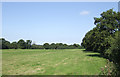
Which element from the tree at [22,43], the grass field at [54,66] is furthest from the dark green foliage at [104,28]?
the tree at [22,43]

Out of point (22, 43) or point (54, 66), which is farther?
point (22, 43)

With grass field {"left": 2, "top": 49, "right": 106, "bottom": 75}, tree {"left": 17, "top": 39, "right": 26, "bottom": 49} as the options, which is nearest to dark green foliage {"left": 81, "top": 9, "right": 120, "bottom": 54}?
grass field {"left": 2, "top": 49, "right": 106, "bottom": 75}

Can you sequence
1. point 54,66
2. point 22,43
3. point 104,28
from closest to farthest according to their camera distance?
point 54,66
point 104,28
point 22,43

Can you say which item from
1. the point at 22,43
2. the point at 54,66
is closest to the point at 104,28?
the point at 54,66

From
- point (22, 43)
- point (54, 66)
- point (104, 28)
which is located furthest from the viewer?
point (22, 43)

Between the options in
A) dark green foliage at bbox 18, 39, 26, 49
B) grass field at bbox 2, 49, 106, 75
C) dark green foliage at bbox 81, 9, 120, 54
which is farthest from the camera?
dark green foliage at bbox 18, 39, 26, 49

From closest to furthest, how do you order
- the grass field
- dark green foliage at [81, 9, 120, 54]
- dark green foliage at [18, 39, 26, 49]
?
1. the grass field
2. dark green foliage at [81, 9, 120, 54]
3. dark green foliage at [18, 39, 26, 49]

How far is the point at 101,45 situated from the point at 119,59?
19.4 m

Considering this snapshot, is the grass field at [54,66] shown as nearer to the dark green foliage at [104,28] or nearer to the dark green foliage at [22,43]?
the dark green foliage at [104,28]

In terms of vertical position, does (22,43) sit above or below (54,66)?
above

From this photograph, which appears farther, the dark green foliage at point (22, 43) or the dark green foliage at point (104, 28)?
the dark green foliage at point (22, 43)

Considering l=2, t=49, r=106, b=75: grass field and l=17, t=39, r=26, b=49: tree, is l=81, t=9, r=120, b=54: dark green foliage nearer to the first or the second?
l=2, t=49, r=106, b=75: grass field

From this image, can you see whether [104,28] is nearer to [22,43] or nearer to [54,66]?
[54,66]

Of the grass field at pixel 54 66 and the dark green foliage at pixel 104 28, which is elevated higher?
the dark green foliage at pixel 104 28
